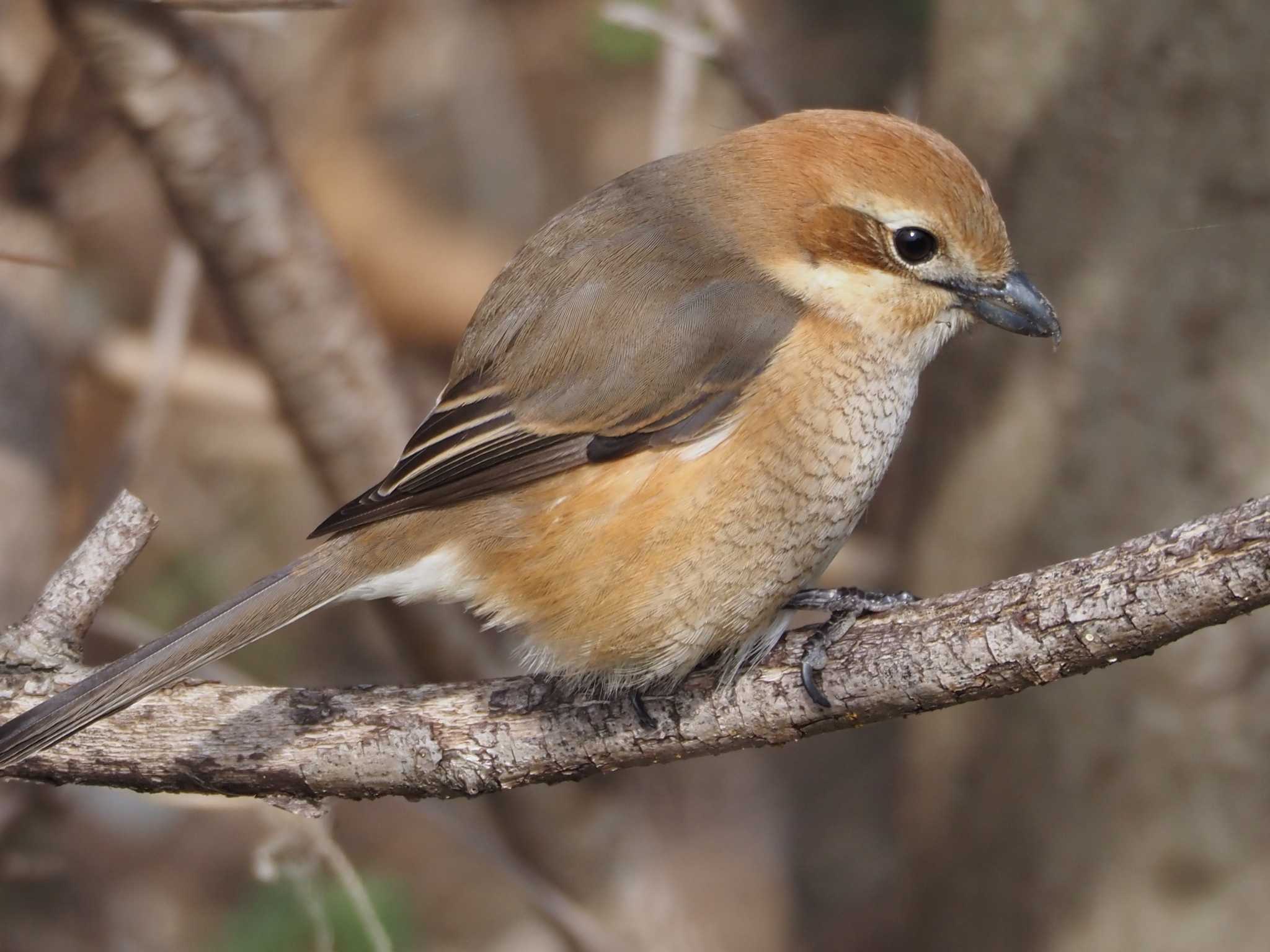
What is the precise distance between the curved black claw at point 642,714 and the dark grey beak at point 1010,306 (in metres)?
1.01

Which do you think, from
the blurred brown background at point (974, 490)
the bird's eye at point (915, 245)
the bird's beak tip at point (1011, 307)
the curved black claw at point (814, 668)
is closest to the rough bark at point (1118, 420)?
the blurred brown background at point (974, 490)

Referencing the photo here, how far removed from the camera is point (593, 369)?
2.59 m

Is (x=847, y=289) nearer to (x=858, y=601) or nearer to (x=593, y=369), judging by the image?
(x=593, y=369)

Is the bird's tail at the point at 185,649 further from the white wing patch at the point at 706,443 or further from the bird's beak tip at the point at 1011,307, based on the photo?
the bird's beak tip at the point at 1011,307

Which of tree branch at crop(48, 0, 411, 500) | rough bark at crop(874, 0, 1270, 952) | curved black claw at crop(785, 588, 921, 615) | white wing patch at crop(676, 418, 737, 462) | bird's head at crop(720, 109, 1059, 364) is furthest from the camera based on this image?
rough bark at crop(874, 0, 1270, 952)

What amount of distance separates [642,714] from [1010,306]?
1.09m

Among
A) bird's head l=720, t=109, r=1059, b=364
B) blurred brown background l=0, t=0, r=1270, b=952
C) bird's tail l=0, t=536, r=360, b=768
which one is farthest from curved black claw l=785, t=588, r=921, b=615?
blurred brown background l=0, t=0, r=1270, b=952

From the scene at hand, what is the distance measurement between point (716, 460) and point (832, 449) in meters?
0.22

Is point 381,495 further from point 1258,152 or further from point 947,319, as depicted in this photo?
point 1258,152

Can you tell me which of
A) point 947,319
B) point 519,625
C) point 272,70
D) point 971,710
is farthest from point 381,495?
point 272,70

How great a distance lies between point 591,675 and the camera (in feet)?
8.45

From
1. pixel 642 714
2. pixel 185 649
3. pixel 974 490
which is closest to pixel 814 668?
pixel 642 714

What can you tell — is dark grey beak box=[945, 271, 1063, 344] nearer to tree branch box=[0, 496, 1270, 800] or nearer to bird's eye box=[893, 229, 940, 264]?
bird's eye box=[893, 229, 940, 264]

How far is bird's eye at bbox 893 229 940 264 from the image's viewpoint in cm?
268
